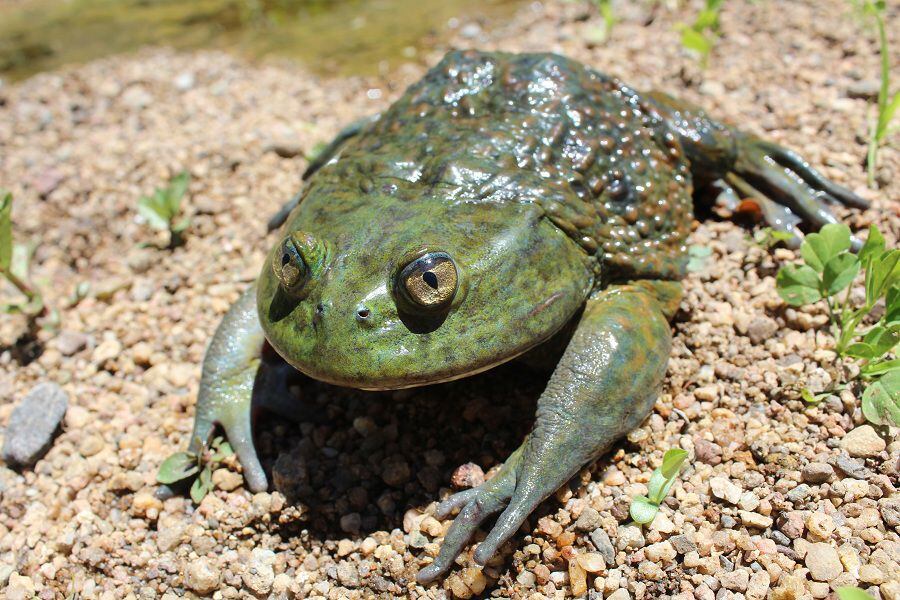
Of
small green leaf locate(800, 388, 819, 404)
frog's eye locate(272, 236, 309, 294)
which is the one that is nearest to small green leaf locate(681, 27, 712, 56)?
small green leaf locate(800, 388, 819, 404)

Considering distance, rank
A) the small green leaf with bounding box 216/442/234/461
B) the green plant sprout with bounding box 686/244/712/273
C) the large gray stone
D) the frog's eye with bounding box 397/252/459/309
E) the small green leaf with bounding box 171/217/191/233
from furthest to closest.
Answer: the small green leaf with bounding box 171/217/191/233
the green plant sprout with bounding box 686/244/712/273
the large gray stone
the small green leaf with bounding box 216/442/234/461
the frog's eye with bounding box 397/252/459/309

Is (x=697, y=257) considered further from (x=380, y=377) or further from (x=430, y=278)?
(x=380, y=377)

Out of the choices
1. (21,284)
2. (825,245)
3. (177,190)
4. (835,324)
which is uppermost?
(825,245)

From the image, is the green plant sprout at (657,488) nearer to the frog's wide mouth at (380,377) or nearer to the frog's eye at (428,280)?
the frog's wide mouth at (380,377)

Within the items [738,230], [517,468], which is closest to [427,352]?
[517,468]

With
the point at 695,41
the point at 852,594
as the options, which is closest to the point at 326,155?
the point at 695,41

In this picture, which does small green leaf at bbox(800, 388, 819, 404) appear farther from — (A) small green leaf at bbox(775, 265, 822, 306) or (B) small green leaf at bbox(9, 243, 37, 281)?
(B) small green leaf at bbox(9, 243, 37, 281)

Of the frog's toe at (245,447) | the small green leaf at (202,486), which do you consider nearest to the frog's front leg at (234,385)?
the frog's toe at (245,447)
